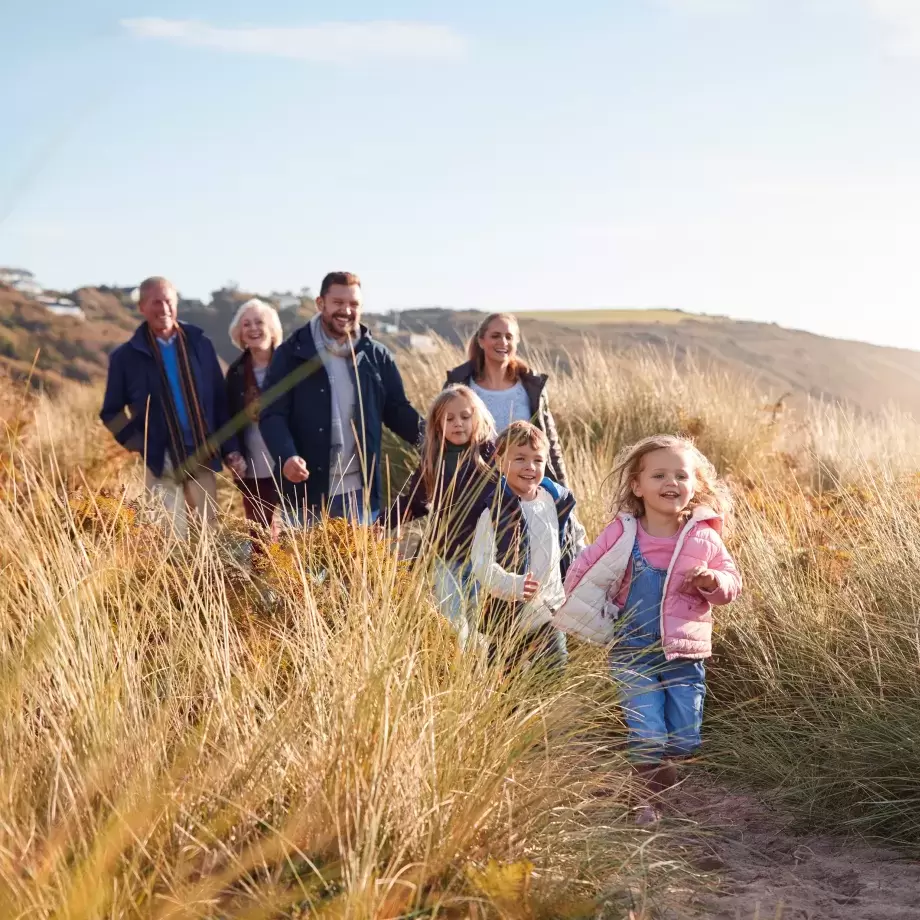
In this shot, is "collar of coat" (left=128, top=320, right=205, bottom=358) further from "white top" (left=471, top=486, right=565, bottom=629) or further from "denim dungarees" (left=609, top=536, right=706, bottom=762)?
"denim dungarees" (left=609, top=536, right=706, bottom=762)

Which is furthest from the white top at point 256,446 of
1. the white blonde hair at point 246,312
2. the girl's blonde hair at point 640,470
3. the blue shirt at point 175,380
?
the girl's blonde hair at point 640,470

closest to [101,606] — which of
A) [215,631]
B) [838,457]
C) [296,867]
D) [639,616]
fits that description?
[215,631]

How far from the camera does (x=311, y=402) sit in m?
5.93

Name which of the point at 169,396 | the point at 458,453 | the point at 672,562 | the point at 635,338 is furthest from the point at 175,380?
the point at 635,338

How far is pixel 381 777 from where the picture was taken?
8.43 ft

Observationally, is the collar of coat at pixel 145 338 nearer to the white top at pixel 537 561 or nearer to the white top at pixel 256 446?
the white top at pixel 256 446

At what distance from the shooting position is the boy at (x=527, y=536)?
4.06 metres

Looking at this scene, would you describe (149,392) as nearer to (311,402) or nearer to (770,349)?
(311,402)

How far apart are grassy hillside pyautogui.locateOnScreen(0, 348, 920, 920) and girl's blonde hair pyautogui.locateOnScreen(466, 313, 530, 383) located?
71.2 inches

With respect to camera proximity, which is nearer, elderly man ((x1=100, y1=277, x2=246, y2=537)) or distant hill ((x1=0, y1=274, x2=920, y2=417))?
elderly man ((x1=100, y1=277, x2=246, y2=537))

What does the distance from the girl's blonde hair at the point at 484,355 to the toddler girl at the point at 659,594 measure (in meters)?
1.76

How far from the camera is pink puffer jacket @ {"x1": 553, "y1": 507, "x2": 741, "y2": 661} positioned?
397 cm

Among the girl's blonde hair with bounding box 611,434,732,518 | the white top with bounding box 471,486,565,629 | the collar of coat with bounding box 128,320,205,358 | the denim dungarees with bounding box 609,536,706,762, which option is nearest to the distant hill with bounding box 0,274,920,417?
the collar of coat with bounding box 128,320,205,358

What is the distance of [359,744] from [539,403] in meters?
3.41
